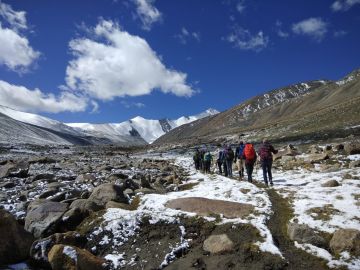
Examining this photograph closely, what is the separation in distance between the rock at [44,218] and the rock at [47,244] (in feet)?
4.31

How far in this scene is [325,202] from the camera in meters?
14.4

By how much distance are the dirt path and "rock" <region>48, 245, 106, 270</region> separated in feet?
17.7

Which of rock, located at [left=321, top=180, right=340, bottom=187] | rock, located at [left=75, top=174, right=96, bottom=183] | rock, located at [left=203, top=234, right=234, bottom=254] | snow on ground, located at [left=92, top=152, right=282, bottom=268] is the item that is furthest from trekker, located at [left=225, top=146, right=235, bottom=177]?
rock, located at [left=203, top=234, right=234, bottom=254]

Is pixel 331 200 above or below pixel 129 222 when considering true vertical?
above

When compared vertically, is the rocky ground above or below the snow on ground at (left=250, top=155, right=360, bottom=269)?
below

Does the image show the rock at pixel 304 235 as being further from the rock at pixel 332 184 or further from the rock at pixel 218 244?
the rock at pixel 332 184

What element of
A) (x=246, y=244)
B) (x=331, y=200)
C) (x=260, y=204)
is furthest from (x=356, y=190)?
(x=246, y=244)

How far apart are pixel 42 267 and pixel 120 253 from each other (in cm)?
239

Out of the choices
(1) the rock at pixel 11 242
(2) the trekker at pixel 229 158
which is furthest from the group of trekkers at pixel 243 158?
(1) the rock at pixel 11 242

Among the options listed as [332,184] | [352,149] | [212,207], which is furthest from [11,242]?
[352,149]

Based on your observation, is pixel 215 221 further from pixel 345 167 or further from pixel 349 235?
pixel 345 167

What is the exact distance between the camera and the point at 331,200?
1467cm

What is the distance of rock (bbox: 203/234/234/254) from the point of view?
11.4 metres

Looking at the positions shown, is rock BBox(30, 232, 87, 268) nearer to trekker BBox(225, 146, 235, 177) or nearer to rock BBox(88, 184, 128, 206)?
rock BBox(88, 184, 128, 206)
